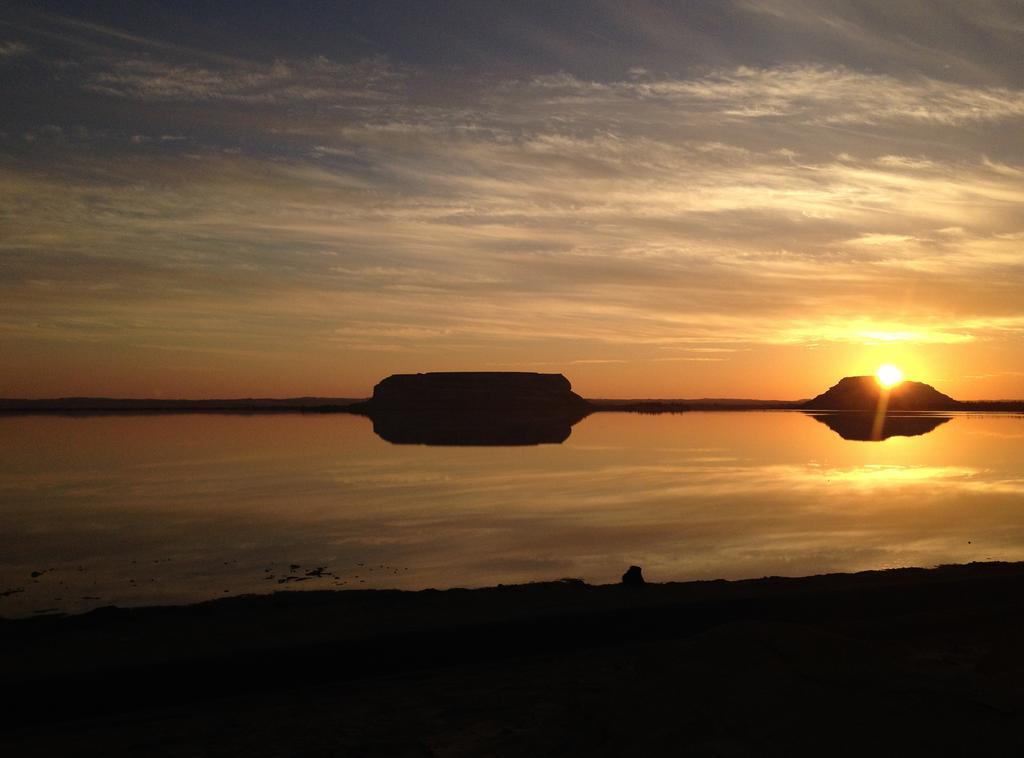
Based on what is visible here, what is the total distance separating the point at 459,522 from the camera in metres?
20.9

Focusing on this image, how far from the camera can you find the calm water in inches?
574

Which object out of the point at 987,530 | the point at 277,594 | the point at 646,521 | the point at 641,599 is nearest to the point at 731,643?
the point at 641,599

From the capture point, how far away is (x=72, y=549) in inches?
656

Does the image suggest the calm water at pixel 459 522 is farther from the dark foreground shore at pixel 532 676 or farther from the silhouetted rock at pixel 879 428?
the silhouetted rock at pixel 879 428

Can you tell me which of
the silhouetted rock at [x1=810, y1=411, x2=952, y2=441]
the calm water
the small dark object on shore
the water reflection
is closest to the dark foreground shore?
the small dark object on shore

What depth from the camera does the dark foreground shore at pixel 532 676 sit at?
6367mm

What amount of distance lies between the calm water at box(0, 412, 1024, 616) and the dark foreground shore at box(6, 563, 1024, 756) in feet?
13.1

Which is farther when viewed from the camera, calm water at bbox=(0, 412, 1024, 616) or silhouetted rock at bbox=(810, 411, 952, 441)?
silhouetted rock at bbox=(810, 411, 952, 441)

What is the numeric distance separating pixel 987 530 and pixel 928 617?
36.7ft

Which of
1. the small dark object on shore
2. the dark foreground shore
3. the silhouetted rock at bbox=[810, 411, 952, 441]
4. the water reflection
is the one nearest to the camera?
the dark foreground shore

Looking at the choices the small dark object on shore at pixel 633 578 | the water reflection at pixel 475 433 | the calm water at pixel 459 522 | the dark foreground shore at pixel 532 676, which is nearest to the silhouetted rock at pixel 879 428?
the water reflection at pixel 475 433

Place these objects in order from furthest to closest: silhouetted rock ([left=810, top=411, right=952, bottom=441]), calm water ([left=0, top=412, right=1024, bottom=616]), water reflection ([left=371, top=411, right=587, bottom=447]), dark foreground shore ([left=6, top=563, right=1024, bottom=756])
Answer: silhouetted rock ([left=810, top=411, right=952, bottom=441])
water reflection ([left=371, top=411, right=587, bottom=447])
calm water ([left=0, top=412, right=1024, bottom=616])
dark foreground shore ([left=6, top=563, right=1024, bottom=756])

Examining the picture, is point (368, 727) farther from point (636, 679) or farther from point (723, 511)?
point (723, 511)

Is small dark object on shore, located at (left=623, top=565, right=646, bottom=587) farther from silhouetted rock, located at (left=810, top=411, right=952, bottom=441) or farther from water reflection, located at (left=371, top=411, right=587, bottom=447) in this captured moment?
silhouetted rock, located at (left=810, top=411, right=952, bottom=441)
